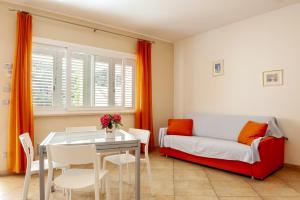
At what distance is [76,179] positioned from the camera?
72.9 inches

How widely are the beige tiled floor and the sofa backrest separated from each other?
727mm

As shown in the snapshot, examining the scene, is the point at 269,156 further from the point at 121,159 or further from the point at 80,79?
Answer: the point at 80,79

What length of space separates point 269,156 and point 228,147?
1.88ft

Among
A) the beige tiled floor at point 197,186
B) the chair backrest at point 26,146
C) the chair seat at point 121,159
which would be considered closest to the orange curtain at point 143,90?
the beige tiled floor at point 197,186

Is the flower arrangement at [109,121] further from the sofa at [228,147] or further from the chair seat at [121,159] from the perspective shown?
the sofa at [228,147]

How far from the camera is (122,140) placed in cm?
211

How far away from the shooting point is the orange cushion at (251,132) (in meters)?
3.16

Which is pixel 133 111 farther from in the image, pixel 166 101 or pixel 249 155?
pixel 249 155

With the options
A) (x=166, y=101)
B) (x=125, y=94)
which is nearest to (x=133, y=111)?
(x=125, y=94)

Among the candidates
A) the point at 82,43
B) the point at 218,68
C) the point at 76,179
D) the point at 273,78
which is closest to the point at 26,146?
the point at 76,179

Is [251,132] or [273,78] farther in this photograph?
[273,78]

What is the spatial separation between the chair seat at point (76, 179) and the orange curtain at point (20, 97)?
1600mm

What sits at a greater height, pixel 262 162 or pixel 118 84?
pixel 118 84

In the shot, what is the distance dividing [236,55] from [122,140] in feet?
10.0
